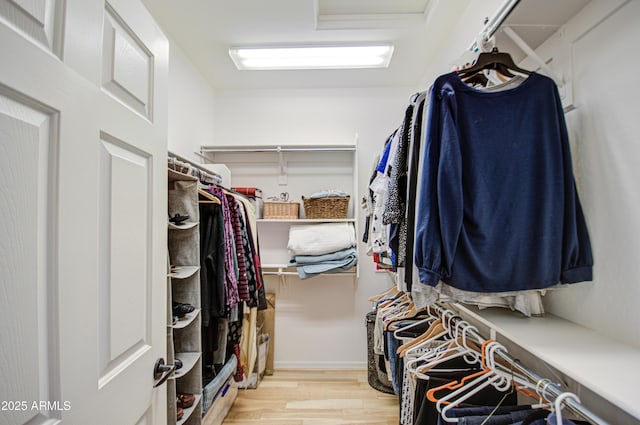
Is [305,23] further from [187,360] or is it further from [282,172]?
[187,360]

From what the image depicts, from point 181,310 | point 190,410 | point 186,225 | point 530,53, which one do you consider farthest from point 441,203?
point 190,410

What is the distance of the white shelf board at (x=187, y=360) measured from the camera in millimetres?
1341

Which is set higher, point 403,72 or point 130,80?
point 403,72

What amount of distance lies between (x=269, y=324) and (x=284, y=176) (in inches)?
56.9

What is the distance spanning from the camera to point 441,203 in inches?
35.4

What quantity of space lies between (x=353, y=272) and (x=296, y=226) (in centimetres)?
68

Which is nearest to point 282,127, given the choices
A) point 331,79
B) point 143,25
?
point 331,79

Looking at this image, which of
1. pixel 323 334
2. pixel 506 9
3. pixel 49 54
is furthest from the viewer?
pixel 323 334

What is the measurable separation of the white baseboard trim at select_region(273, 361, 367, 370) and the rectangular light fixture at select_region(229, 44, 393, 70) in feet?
8.88

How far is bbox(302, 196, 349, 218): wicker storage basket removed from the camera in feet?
8.27

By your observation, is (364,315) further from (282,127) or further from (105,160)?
(105,160)

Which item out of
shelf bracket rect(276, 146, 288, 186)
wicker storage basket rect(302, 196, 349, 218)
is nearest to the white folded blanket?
wicker storage basket rect(302, 196, 349, 218)

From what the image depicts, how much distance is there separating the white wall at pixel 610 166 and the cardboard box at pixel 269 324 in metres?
2.27

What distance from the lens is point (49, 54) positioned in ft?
1.90
